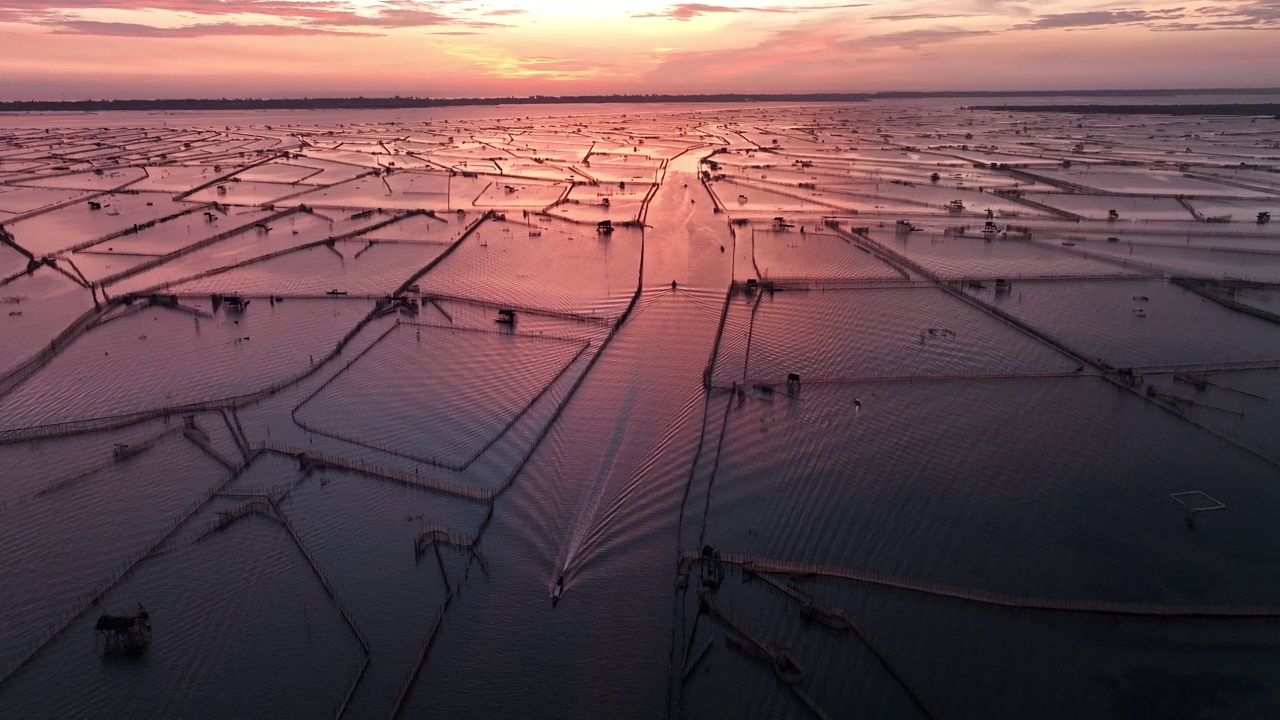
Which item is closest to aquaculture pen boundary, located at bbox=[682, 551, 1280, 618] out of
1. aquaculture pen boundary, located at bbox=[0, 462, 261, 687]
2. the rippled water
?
the rippled water

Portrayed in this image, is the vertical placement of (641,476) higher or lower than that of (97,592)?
higher

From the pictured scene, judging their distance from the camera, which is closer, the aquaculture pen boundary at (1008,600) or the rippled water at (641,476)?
the rippled water at (641,476)

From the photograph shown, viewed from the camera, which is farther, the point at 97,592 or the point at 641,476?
the point at 641,476

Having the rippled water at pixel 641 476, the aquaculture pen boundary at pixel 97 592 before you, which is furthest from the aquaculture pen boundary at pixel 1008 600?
the aquaculture pen boundary at pixel 97 592

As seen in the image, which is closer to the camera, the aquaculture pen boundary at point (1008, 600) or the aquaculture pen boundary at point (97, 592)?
the aquaculture pen boundary at point (97, 592)

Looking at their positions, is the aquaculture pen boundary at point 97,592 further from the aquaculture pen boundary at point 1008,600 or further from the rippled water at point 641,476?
the aquaculture pen boundary at point 1008,600

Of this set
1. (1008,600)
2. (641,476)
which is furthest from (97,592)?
(1008,600)

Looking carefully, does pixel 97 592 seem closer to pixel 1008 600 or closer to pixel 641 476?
pixel 641 476

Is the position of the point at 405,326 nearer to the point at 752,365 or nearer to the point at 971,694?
the point at 752,365

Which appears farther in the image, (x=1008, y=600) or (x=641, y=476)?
(x=641, y=476)

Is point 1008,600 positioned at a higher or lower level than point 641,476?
lower

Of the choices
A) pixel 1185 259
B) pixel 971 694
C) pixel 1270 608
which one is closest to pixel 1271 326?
pixel 1185 259
